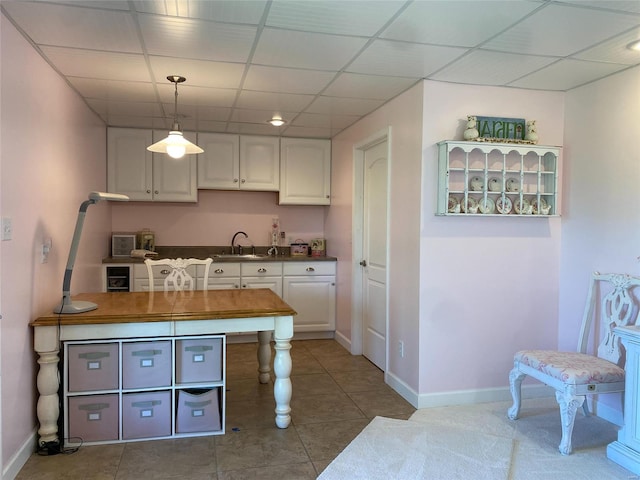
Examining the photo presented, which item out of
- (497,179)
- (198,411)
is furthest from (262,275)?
(497,179)

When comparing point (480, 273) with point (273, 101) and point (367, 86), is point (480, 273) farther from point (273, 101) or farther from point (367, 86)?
point (273, 101)

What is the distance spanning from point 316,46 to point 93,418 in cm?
243

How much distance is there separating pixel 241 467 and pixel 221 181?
3.29 metres

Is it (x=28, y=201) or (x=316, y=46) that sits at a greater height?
(x=316, y=46)

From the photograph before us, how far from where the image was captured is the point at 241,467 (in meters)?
2.48

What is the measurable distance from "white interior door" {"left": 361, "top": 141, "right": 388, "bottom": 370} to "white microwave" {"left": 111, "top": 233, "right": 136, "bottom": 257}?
7.99 feet

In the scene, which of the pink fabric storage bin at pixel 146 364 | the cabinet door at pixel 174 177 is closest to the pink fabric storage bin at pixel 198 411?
the pink fabric storage bin at pixel 146 364

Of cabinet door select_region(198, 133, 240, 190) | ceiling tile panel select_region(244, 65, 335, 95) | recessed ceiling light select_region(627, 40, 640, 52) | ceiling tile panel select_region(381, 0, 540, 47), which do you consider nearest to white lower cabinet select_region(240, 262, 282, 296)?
cabinet door select_region(198, 133, 240, 190)

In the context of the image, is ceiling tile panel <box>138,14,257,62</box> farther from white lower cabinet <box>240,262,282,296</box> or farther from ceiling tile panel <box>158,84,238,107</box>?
white lower cabinet <box>240,262,282,296</box>

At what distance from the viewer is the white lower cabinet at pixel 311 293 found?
509 cm

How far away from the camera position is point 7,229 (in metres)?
2.30

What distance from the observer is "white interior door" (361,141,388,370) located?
407cm

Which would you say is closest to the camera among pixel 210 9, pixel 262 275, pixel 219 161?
pixel 210 9

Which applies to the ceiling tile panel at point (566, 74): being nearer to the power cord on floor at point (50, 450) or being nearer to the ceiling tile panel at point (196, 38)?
the ceiling tile panel at point (196, 38)
